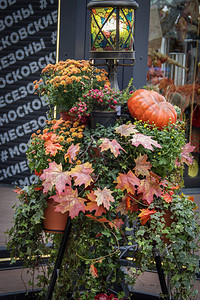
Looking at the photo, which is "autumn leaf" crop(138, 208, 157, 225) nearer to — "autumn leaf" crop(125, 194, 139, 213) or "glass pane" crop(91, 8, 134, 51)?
"autumn leaf" crop(125, 194, 139, 213)

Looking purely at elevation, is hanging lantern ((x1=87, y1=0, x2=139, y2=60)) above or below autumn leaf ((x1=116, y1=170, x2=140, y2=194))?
above

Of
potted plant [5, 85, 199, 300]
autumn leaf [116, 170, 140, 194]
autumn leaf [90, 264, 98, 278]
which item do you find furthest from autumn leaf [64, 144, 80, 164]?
autumn leaf [90, 264, 98, 278]

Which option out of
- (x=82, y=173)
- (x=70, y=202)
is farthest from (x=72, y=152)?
(x=70, y=202)

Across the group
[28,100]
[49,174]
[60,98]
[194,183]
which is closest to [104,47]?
[60,98]

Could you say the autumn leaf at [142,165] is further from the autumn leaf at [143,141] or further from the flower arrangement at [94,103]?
the flower arrangement at [94,103]

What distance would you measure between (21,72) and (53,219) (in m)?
4.15

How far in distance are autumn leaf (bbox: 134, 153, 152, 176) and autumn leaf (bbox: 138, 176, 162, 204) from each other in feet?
0.15

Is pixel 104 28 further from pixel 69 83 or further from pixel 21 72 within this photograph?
pixel 21 72

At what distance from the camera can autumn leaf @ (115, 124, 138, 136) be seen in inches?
102

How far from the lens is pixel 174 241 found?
99.3 inches

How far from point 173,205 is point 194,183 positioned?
16.2ft

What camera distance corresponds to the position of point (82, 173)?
2514mm

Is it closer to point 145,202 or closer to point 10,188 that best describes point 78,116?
point 145,202

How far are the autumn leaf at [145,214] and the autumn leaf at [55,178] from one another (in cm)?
40
